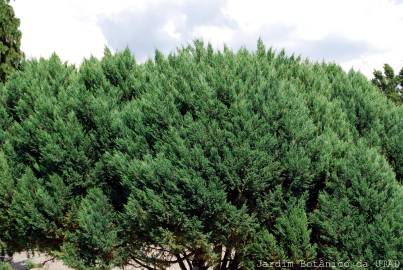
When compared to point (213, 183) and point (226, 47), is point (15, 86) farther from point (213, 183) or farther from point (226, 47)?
point (213, 183)

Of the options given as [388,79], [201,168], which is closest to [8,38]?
[201,168]

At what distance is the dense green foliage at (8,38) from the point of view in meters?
16.0

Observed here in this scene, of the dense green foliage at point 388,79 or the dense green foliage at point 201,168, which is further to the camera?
the dense green foliage at point 388,79

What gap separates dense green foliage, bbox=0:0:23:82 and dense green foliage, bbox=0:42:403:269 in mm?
10448

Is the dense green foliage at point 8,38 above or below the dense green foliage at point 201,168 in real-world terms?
above

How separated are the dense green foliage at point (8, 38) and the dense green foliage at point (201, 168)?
10.4 meters

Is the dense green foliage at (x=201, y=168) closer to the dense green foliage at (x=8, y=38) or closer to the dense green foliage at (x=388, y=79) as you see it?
the dense green foliage at (x=8, y=38)

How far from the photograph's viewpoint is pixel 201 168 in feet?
17.0

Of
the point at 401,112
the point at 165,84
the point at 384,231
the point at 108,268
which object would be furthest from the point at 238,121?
the point at 401,112

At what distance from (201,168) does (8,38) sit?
45.4 ft

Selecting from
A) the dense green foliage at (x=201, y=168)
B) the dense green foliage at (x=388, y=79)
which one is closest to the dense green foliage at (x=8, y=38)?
the dense green foliage at (x=201, y=168)

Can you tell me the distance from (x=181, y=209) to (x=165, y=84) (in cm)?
172

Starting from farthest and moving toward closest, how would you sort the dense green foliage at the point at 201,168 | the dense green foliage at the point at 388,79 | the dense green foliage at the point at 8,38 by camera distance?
the dense green foliage at the point at 388,79 → the dense green foliage at the point at 8,38 → the dense green foliage at the point at 201,168

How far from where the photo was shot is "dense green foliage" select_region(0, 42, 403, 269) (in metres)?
5.18
